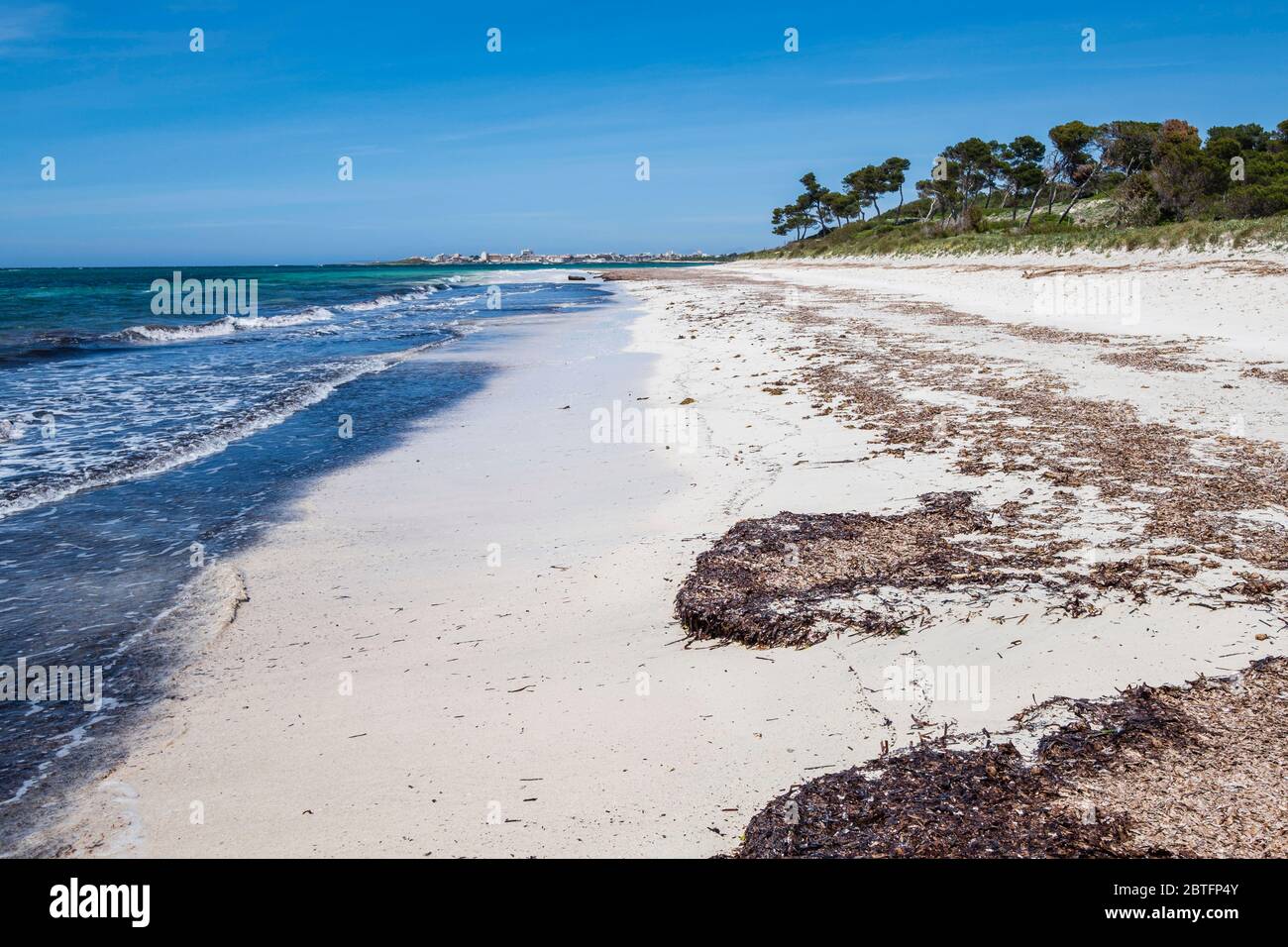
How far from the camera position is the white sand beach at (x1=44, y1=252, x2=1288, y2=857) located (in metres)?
3.07

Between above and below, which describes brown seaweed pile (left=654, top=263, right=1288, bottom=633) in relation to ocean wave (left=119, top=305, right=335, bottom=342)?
below

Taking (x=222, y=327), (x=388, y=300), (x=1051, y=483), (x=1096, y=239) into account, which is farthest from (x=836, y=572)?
(x=388, y=300)

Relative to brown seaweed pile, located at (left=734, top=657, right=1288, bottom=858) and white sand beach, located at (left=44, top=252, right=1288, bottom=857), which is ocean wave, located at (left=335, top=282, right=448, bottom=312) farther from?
brown seaweed pile, located at (left=734, top=657, right=1288, bottom=858)

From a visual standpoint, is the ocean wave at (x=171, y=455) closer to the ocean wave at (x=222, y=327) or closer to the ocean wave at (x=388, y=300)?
the ocean wave at (x=222, y=327)

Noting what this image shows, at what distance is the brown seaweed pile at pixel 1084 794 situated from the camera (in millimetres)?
2543

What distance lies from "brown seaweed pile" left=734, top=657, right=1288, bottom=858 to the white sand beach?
0.65ft

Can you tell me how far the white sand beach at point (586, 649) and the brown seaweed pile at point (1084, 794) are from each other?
20cm

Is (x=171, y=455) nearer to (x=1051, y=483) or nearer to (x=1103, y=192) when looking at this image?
(x=1051, y=483)

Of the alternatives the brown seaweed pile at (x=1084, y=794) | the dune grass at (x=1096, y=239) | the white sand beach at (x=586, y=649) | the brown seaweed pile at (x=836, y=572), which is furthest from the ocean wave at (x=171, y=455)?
the dune grass at (x=1096, y=239)

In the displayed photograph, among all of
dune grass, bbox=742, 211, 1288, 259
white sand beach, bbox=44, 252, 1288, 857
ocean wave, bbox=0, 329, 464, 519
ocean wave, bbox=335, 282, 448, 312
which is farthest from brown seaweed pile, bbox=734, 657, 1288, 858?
ocean wave, bbox=335, 282, 448, 312

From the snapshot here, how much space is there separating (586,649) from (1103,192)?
68851mm

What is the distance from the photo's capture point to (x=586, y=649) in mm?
4379
